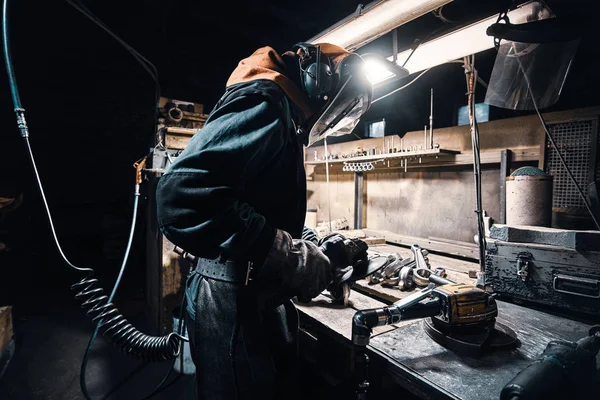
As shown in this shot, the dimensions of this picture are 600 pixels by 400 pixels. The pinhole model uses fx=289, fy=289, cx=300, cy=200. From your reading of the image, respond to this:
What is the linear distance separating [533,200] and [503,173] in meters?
1.27

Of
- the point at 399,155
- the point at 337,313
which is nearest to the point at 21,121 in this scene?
the point at 337,313

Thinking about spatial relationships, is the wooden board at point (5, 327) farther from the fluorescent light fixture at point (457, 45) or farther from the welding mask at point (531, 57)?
the welding mask at point (531, 57)

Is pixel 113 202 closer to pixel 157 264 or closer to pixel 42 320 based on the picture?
pixel 42 320

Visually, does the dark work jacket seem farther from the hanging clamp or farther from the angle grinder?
the hanging clamp

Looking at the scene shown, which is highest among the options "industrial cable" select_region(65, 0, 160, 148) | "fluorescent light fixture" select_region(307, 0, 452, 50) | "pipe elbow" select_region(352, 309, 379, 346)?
"industrial cable" select_region(65, 0, 160, 148)

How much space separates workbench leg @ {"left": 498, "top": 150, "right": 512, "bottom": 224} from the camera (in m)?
2.96

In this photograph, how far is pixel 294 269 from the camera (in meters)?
1.17

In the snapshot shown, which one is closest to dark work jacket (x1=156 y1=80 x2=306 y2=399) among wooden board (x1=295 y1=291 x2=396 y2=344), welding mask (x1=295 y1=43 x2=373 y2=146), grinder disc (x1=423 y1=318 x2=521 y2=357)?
welding mask (x1=295 y1=43 x2=373 y2=146)

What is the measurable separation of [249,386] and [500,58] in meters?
2.46

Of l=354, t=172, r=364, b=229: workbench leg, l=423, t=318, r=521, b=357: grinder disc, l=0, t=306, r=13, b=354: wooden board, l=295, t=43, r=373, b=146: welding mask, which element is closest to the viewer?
l=423, t=318, r=521, b=357: grinder disc

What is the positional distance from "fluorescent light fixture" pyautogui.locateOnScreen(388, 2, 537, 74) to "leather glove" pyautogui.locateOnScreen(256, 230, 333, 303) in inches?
69.2

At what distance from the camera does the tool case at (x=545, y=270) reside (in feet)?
4.62

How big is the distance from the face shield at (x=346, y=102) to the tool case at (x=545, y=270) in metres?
1.14

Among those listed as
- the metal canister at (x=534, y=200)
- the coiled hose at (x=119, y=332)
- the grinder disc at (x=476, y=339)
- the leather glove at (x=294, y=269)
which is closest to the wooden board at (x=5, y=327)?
the coiled hose at (x=119, y=332)
